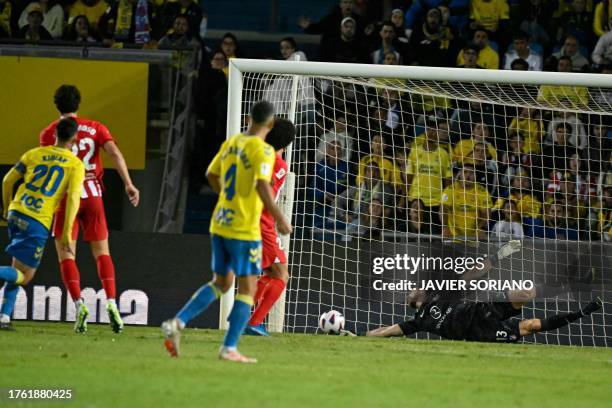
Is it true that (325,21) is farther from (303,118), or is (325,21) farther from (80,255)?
(80,255)

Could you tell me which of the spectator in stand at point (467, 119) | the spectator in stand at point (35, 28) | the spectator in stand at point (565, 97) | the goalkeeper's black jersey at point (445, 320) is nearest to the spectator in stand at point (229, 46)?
the spectator in stand at point (35, 28)

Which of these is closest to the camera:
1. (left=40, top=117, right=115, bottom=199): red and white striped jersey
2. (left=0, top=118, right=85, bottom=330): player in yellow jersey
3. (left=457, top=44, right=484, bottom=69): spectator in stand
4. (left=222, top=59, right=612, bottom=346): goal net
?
(left=0, top=118, right=85, bottom=330): player in yellow jersey

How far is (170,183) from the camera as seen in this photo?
1415 cm

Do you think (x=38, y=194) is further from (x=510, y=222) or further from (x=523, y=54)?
(x=523, y=54)

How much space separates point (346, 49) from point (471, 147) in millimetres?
4101

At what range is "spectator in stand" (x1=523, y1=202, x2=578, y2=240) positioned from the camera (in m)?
13.1

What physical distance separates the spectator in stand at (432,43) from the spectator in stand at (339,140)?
3473 millimetres

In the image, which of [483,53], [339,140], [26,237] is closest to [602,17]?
[483,53]

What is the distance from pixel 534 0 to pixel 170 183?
7.04 m

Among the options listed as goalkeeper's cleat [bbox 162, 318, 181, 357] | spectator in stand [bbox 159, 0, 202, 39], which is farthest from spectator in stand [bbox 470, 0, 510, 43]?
goalkeeper's cleat [bbox 162, 318, 181, 357]

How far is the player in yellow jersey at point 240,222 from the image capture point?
793cm

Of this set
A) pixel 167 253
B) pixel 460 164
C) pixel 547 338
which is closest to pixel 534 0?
pixel 460 164

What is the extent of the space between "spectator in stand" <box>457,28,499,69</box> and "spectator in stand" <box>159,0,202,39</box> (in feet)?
12.3

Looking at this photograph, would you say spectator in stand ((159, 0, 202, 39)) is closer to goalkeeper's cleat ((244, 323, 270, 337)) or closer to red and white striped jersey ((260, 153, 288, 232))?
red and white striped jersey ((260, 153, 288, 232))
